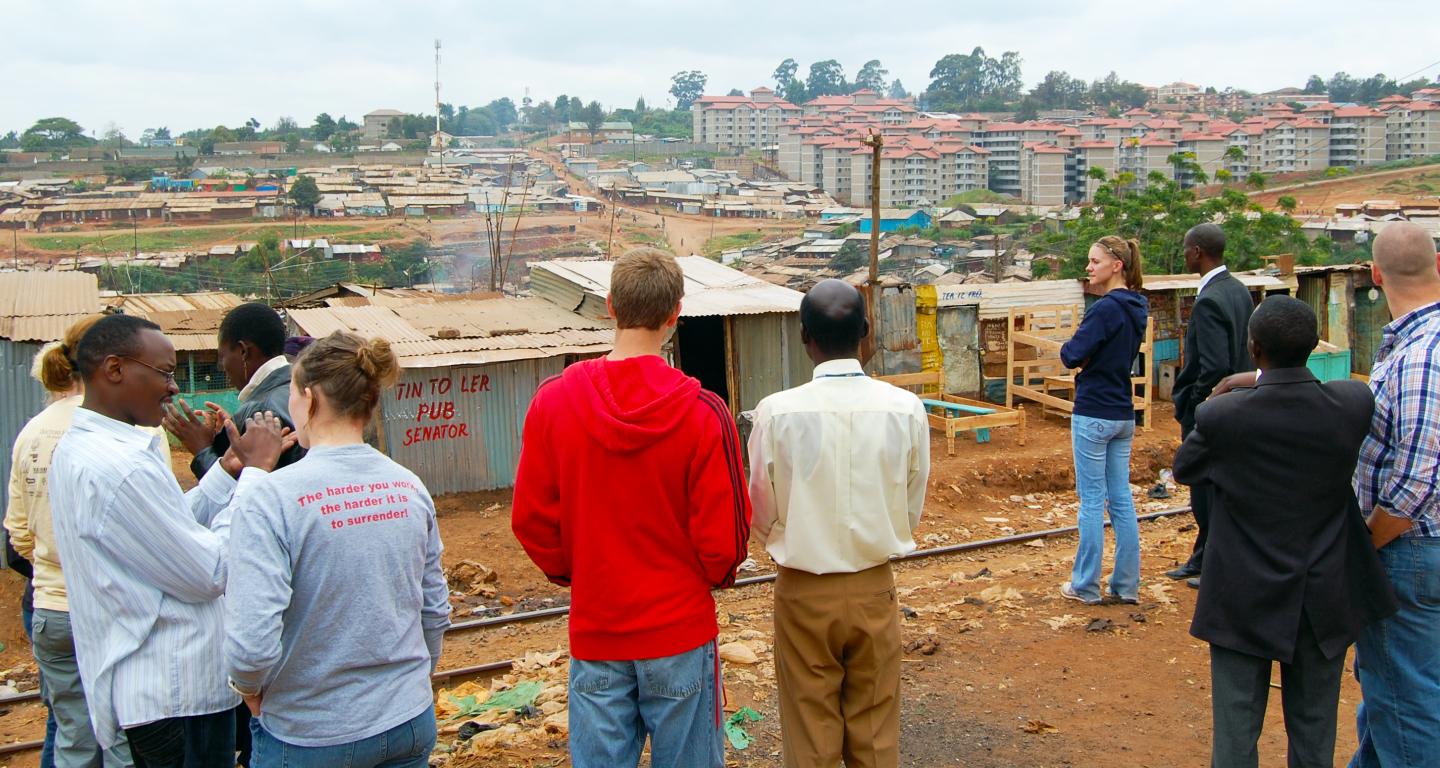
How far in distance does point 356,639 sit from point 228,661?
0.30 meters

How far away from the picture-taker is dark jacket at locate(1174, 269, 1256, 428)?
6.20 metres

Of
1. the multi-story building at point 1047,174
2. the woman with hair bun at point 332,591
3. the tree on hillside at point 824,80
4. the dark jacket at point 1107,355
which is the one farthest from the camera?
the tree on hillside at point 824,80

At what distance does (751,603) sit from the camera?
8156 mm

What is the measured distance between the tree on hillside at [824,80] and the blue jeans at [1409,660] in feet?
591

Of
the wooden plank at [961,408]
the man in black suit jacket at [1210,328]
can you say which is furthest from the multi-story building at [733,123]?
the man in black suit jacket at [1210,328]

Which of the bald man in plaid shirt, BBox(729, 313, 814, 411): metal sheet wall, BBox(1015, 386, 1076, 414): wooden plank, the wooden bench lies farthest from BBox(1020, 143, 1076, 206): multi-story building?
the bald man in plaid shirt

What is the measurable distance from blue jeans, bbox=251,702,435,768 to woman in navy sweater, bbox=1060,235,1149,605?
436cm

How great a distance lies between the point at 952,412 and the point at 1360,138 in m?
91.4

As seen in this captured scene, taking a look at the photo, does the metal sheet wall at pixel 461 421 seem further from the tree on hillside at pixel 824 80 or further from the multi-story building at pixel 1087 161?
the tree on hillside at pixel 824 80

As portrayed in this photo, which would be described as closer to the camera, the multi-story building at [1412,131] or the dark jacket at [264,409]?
the dark jacket at [264,409]

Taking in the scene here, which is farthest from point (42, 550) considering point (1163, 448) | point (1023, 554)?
point (1163, 448)

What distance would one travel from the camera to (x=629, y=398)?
9.95 feet

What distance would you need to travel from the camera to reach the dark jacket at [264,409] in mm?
3656

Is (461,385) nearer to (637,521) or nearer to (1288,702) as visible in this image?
(637,521)
